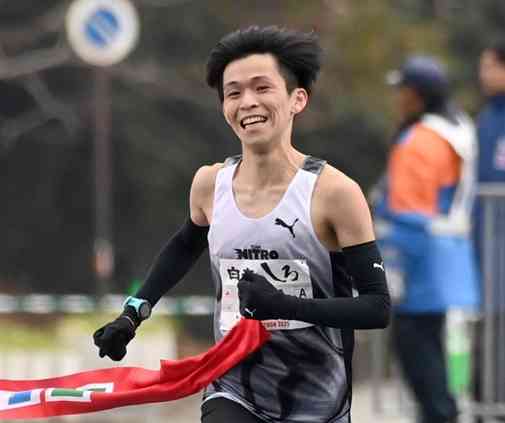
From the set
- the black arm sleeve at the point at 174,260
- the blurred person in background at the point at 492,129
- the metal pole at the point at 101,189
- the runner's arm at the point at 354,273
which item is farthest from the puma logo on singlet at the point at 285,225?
the metal pole at the point at 101,189

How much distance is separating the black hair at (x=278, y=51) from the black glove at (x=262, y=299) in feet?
2.05

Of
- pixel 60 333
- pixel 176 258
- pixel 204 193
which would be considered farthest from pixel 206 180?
pixel 60 333

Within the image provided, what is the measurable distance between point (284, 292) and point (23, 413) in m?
0.91

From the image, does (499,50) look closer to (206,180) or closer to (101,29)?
(206,180)

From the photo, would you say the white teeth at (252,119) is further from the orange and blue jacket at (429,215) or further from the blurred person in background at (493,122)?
the blurred person in background at (493,122)

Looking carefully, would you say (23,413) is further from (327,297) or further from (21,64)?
(21,64)

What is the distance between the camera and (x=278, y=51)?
4609 mm

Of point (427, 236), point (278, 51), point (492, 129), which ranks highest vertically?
point (492, 129)

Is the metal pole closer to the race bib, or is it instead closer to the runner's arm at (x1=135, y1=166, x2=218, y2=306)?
the runner's arm at (x1=135, y1=166, x2=218, y2=306)

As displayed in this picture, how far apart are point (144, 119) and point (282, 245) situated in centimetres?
2202

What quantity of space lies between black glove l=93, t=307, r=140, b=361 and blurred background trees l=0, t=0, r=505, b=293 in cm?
2054

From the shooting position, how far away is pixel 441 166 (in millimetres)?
7703

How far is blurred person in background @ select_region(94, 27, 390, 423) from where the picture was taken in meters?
4.51

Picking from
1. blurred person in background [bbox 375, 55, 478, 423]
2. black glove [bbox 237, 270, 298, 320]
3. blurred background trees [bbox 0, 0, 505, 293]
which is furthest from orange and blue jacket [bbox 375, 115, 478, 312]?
blurred background trees [bbox 0, 0, 505, 293]
